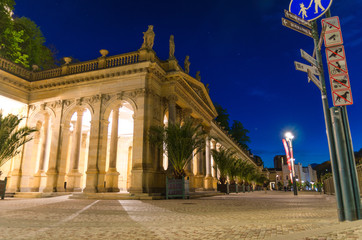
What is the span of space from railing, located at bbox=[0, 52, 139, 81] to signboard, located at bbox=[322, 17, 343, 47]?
49.0 ft

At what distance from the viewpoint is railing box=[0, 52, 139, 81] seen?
763 inches

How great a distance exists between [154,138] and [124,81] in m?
4.97

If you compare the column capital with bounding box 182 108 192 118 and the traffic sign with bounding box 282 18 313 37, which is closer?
the traffic sign with bounding box 282 18 313 37

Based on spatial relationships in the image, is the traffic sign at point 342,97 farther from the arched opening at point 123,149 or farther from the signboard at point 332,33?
the arched opening at point 123,149

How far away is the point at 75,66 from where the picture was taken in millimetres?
21125

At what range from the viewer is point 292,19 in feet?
18.3

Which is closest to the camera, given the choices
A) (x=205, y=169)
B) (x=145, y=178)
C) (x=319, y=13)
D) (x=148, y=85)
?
(x=319, y=13)

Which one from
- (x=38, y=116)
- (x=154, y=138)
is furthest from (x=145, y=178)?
(x=38, y=116)

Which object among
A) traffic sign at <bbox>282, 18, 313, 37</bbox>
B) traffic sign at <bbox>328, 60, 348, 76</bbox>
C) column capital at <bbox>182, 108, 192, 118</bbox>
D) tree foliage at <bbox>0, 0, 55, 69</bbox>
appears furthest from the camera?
column capital at <bbox>182, 108, 192, 118</bbox>

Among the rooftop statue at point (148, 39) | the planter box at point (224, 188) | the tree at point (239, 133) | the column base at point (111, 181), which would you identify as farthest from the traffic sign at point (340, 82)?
the tree at point (239, 133)

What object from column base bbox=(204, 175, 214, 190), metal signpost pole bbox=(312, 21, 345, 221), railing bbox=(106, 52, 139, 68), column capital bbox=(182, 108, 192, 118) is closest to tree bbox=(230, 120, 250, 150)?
column base bbox=(204, 175, 214, 190)

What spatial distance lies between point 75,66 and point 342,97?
2009 centimetres

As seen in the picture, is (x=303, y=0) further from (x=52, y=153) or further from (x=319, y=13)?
(x=52, y=153)

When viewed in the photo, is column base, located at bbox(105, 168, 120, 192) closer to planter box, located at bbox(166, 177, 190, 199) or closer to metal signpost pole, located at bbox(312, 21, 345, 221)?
planter box, located at bbox(166, 177, 190, 199)
